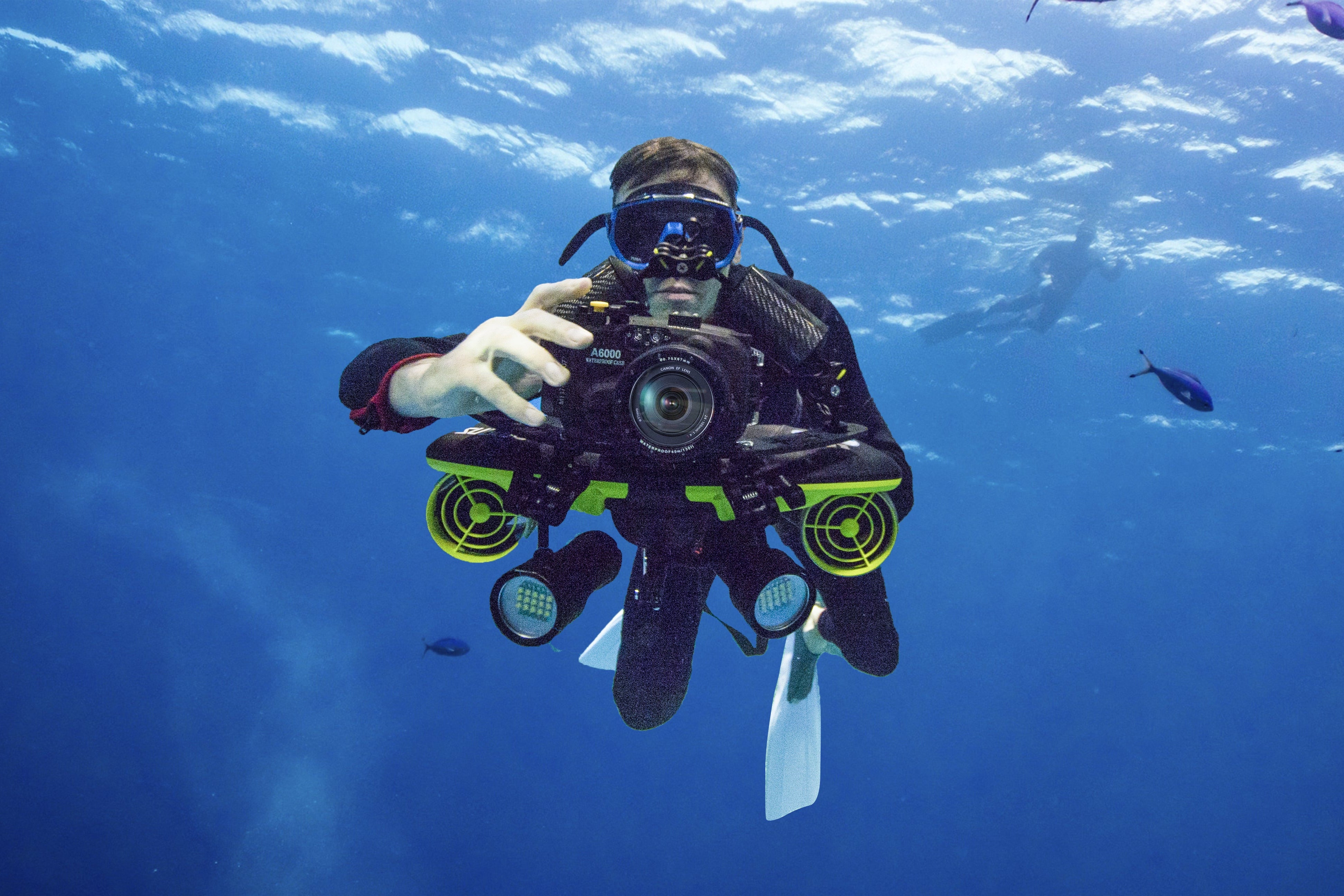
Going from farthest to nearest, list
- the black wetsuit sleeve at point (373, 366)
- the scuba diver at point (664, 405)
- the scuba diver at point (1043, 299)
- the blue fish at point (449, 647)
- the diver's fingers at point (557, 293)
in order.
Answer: the scuba diver at point (1043, 299) → the blue fish at point (449, 647) → the black wetsuit sleeve at point (373, 366) → the diver's fingers at point (557, 293) → the scuba diver at point (664, 405)

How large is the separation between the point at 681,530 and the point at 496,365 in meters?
0.93

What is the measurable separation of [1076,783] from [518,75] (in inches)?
1826

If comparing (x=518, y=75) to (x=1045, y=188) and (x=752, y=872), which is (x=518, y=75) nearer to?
(x=1045, y=188)

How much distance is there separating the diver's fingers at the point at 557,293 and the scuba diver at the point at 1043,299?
16936mm

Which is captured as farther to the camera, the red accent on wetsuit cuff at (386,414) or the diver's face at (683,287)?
the diver's face at (683,287)

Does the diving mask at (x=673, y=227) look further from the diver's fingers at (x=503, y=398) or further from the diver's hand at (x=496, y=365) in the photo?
the diver's fingers at (x=503, y=398)

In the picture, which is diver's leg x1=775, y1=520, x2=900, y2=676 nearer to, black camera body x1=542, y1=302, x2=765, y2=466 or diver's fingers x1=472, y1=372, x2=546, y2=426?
black camera body x1=542, y1=302, x2=765, y2=466

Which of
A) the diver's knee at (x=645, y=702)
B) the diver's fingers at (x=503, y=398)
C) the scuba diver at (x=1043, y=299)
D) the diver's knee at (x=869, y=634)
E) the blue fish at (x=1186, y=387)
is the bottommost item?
the scuba diver at (x=1043, y=299)

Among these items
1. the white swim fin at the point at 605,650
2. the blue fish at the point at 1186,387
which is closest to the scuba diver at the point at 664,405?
the white swim fin at the point at 605,650

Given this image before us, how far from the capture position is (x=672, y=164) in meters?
2.91

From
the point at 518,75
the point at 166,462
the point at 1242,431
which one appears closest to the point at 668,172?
the point at 518,75

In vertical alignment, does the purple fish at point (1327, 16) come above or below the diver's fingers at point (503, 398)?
below

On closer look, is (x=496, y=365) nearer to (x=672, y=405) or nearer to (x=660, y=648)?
(x=672, y=405)

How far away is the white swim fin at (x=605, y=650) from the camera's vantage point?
17.3ft
